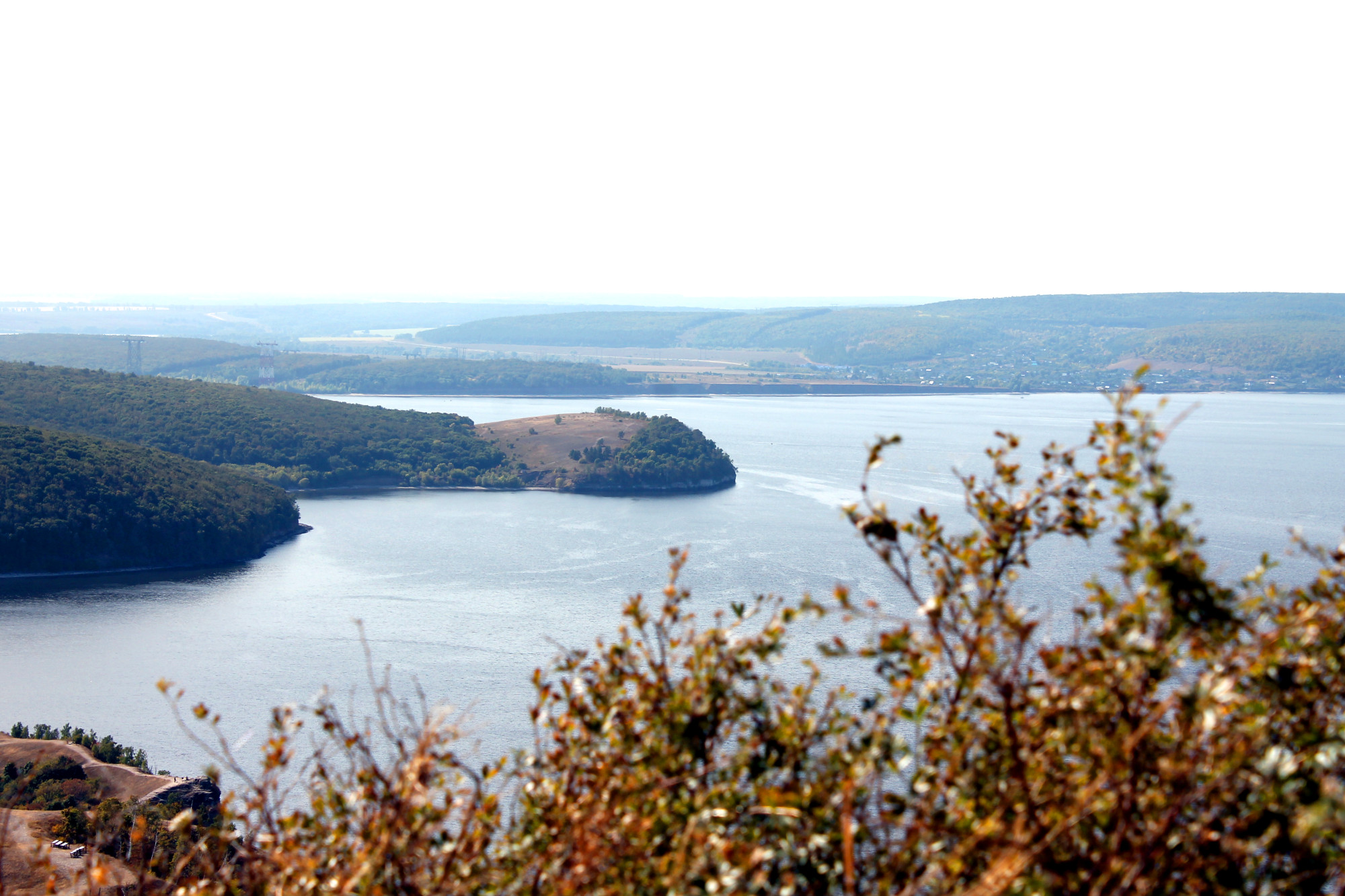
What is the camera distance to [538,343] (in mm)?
151250

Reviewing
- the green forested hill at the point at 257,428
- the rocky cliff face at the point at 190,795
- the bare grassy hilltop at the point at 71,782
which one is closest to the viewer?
the bare grassy hilltop at the point at 71,782

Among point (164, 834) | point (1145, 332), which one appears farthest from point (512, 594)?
point (1145, 332)

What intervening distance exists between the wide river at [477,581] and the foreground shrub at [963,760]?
463 centimetres

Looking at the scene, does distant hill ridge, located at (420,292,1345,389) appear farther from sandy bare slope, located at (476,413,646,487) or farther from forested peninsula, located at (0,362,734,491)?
forested peninsula, located at (0,362,734,491)

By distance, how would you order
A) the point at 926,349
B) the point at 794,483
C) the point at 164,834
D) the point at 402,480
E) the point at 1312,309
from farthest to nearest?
the point at 1312,309, the point at 926,349, the point at 402,480, the point at 794,483, the point at 164,834

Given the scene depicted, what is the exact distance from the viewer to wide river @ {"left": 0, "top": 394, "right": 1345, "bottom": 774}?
23.4 meters

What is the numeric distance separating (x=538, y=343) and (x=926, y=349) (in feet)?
164

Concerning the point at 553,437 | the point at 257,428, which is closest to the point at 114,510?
the point at 257,428

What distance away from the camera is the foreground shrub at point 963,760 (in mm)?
2852

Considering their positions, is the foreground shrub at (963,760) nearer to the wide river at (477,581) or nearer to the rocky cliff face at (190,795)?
the wide river at (477,581)

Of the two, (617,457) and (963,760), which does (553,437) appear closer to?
(617,457)

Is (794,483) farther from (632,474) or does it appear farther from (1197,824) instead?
(1197,824)

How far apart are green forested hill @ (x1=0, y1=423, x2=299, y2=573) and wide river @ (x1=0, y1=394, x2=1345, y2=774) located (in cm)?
130

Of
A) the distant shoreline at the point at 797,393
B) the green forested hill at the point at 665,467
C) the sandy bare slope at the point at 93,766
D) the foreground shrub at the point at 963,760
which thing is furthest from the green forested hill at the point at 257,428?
the foreground shrub at the point at 963,760
